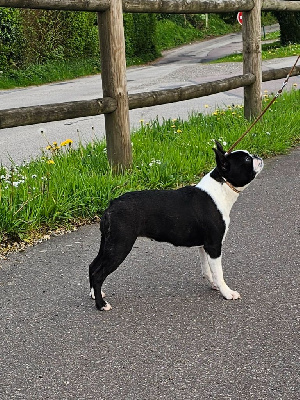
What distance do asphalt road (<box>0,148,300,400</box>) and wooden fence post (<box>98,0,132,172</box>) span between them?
44.1 inches

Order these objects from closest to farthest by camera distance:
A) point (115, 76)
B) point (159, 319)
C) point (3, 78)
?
point (159, 319) → point (115, 76) → point (3, 78)

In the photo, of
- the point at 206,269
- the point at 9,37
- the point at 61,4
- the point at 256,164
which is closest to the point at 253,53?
the point at 61,4

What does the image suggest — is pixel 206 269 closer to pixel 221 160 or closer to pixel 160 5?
pixel 221 160

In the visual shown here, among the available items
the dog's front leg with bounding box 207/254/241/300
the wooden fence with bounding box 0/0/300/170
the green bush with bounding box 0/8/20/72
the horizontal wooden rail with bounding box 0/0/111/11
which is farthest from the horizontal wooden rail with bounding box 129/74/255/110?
the green bush with bounding box 0/8/20/72

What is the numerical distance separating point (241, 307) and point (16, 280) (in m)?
1.42

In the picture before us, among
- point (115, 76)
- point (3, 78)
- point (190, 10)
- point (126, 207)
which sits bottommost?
point (3, 78)

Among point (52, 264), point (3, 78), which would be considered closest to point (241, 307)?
point (52, 264)

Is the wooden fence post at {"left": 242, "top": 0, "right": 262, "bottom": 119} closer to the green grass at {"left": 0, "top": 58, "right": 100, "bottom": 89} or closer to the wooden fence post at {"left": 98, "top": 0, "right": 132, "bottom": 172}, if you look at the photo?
the wooden fence post at {"left": 98, "top": 0, "right": 132, "bottom": 172}

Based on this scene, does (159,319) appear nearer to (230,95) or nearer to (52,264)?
(52,264)

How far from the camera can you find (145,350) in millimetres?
3229

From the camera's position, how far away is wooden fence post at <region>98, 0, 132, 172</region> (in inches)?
225

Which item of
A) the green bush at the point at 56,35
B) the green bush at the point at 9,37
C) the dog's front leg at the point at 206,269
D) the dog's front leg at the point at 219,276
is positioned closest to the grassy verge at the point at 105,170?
the dog's front leg at the point at 206,269

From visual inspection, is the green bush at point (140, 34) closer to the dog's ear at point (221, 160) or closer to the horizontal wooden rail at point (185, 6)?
the horizontal wooden rail at point (185, 6)

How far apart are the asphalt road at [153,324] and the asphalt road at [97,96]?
2.03m
